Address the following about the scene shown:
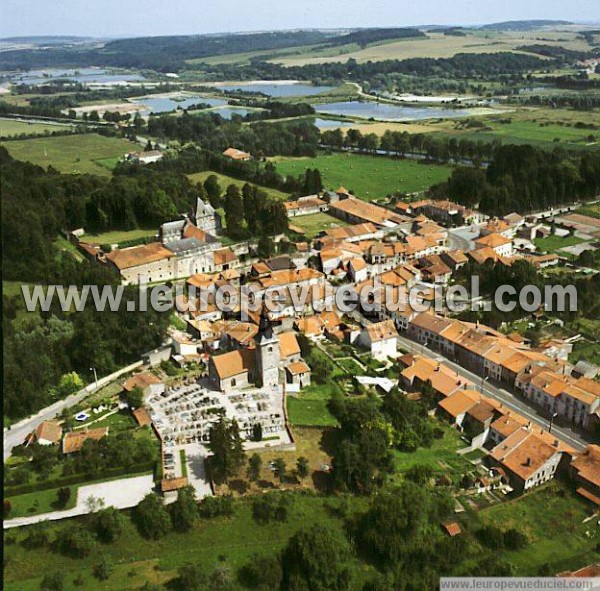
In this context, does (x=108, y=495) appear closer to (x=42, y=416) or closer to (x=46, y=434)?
(x=46, y=434)

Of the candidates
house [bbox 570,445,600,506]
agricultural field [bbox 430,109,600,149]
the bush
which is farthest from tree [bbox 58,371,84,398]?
agricultural field [bbox 430,109,600,149]

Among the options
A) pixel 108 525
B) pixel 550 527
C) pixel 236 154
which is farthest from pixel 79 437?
pixel 236 154

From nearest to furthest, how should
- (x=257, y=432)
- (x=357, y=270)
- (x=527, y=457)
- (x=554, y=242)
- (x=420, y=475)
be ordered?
(x=420, y=475), (x=527, y=457), (x=257, y=432), (x=357, y=270), (x=554, y=242)

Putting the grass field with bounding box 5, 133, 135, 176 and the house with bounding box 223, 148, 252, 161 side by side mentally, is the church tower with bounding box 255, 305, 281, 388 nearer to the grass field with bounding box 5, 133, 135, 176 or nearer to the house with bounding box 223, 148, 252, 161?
the grass field with bounding box 5, 133, 135, 176

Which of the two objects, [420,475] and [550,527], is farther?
[420,475]

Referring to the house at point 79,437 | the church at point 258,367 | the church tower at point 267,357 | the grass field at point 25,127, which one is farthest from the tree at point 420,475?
the grass field at point 25,127

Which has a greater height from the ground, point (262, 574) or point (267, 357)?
point (267, 357)

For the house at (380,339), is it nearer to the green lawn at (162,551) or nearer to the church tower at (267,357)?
the church tower at (267,357)
